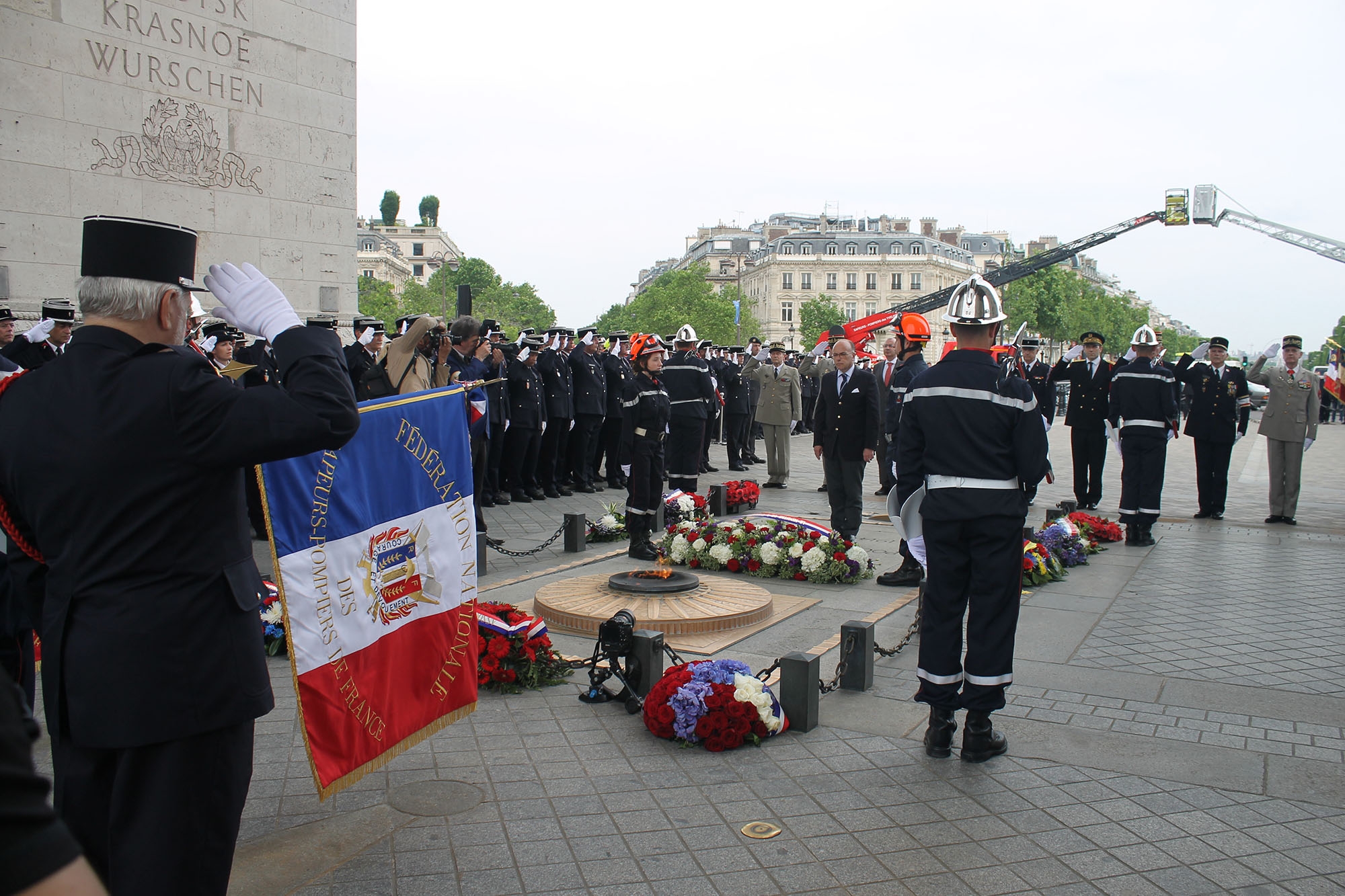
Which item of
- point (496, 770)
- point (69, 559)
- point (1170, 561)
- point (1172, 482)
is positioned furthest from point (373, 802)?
point (1172, 482)

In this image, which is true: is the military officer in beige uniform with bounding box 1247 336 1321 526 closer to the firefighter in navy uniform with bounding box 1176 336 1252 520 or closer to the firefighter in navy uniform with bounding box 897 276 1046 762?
the firefighter in navy uniform with bounding box 1176 336 1252 520

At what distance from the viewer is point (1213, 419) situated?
12.9m

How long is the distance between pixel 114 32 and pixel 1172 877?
14308mm

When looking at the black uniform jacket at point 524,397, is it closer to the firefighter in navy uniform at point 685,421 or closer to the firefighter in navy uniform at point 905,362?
the firefighter in navy uniform at point 685,421

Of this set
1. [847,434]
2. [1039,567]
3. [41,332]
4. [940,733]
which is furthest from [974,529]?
[41,332]

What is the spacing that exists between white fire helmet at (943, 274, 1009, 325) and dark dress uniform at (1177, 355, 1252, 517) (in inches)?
355

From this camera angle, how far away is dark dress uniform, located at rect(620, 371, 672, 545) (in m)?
10.1

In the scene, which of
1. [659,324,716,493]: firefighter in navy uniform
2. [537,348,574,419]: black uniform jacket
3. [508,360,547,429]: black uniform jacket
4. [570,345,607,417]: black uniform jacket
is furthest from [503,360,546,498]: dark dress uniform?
[659,324,716,493]: firefighter in navy uniform

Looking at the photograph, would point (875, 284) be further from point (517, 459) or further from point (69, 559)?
point (69, 559)

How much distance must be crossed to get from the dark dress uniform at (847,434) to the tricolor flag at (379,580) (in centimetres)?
586

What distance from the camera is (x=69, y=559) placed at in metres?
2.54

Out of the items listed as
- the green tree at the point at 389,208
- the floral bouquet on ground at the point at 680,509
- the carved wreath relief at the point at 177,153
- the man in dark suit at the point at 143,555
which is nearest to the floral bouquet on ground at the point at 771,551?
the floral bouquet on ground at the point at 680,509

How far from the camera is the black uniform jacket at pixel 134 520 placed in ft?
8.23

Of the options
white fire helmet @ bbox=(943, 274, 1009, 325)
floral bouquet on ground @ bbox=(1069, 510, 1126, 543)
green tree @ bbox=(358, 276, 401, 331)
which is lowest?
floral bouquet on ground @ bbox=(1069, 510, 1126, 543)
